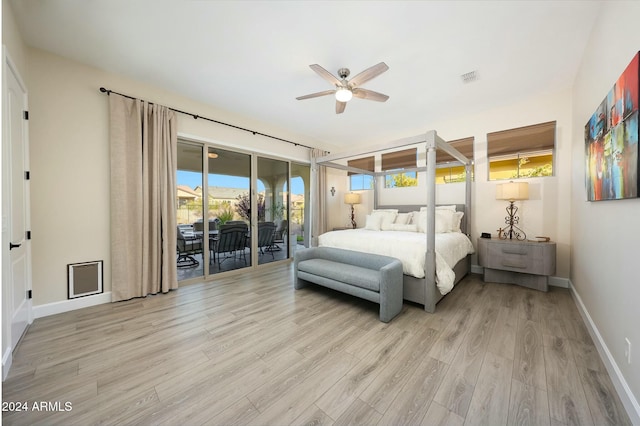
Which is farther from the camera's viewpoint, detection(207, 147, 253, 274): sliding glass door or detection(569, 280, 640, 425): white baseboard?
detection(207, 147, 253, 274): sliding glass door

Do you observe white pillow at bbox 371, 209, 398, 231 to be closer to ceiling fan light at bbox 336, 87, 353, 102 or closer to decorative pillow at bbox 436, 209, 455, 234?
decorative pillow at bbox 436, 209, 455, 234

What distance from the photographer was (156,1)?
2039 mm

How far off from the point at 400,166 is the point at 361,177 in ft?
3.56

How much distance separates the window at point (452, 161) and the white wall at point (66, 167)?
5.13 metres

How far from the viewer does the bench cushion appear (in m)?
2.65

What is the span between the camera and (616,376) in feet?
5.16

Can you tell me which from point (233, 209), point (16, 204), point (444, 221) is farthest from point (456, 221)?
point (16, 204)

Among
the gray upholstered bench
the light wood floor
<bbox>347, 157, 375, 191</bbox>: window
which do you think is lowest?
the light wood floor

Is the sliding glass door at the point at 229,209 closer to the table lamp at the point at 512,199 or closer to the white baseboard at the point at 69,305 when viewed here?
the white baseboard at the point at 69,305

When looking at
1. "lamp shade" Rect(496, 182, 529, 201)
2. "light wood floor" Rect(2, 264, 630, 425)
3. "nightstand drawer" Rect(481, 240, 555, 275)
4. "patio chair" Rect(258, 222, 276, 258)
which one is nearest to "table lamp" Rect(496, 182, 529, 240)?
"lamp shade" Rect(496, 182, 529, 201)

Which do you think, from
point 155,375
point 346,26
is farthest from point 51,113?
point 346,26

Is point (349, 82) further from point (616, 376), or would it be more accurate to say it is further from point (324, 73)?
point (616, 376)

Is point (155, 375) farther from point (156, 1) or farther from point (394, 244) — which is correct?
point (156, 1)

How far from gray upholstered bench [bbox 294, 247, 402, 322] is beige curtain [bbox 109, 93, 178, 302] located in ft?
6.29
